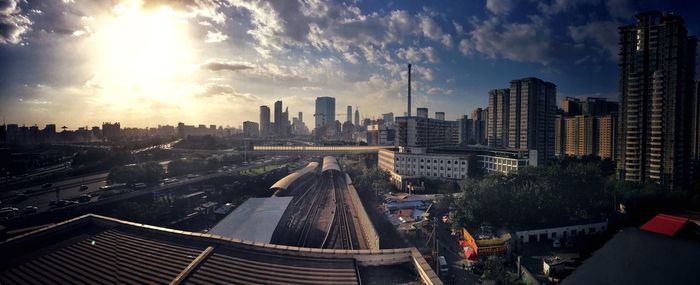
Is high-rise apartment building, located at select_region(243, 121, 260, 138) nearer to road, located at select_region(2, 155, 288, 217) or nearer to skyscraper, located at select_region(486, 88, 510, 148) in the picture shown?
road, located at select_region(2, 155, 288, 217)

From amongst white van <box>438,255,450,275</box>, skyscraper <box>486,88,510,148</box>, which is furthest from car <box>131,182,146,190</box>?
skyscraper <box>486,88,510,148</box>

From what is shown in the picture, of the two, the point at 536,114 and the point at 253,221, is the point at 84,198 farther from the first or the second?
the point at 536,114

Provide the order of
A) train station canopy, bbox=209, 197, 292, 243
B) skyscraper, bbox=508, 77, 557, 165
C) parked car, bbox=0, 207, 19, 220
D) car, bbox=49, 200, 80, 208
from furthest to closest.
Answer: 1. skyscraper, bbox=508, 77, 557, 165
2. car, bbox=49, 200, 80, 208
3. parked car, bbox=0, 207, 19, 220
4. train station canopy, bbox=209, 197, 292, 243

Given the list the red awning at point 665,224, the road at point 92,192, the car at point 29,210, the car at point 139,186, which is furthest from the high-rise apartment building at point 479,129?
the car at point 29,210

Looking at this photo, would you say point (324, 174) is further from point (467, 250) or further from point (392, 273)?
point (392, 273)

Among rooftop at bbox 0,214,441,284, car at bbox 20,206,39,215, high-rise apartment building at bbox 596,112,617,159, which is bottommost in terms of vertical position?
car at bbox 20,206,39,215

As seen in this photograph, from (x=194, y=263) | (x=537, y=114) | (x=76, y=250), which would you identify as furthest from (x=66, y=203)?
(x=537, y=114)

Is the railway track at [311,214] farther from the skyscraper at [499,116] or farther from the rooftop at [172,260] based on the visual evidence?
the skyscraper at [499,116]

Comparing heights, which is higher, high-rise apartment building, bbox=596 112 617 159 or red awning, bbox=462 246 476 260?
high-rise apartment building, bbox=596 112 617 159
